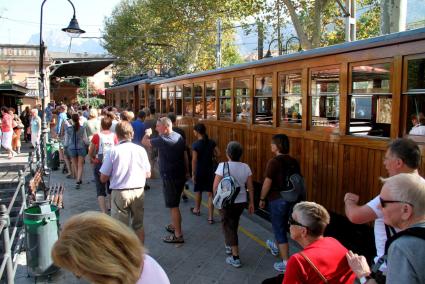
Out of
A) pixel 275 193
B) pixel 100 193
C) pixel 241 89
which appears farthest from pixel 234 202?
pixel 241 89

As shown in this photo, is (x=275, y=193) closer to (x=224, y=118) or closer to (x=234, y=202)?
(x=234, y=202)

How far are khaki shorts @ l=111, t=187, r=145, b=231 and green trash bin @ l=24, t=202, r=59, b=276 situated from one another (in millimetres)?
749

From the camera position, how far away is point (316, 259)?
2.49 metres

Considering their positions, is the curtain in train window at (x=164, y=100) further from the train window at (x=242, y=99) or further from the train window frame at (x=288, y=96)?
the train window frame at (x=288, y=96)

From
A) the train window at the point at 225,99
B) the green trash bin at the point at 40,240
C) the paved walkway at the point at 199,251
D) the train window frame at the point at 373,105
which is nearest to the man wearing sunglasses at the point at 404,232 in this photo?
the paved walkway at the point at 199,251

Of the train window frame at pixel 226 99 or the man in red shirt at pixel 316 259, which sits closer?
the man in red shirt at pixel 316 259

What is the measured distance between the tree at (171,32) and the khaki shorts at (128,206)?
656 inches

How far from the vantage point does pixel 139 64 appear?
43.9 m

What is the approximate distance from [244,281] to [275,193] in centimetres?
102

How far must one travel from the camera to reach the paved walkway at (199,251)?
480 centimetres

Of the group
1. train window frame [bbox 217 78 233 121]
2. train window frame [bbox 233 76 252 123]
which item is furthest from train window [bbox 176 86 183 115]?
train window frame [bbox 233 76 252 123]

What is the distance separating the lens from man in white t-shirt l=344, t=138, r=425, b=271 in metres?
2.83

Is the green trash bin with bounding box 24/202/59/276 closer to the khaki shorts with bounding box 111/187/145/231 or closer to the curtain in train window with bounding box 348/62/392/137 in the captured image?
the khaki shorts with bounding box 111/187/145/231

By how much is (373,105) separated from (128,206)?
11.3 ft
